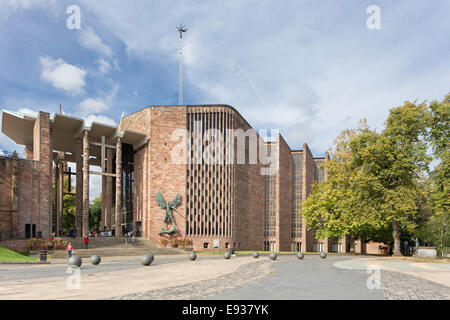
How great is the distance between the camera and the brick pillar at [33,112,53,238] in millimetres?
43219

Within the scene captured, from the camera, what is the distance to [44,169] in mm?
43969

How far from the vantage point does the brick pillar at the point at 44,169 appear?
43219 mm

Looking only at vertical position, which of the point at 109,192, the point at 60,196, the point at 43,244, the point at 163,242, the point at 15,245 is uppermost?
the point at 109,192

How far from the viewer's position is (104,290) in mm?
11570

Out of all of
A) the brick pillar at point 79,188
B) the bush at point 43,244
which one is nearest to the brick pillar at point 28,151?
the brick pillar at point 79,188

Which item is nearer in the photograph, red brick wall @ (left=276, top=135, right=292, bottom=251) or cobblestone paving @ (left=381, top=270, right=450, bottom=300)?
cobblestone paving @ (left=381, top=270, right=450, bottom=300)

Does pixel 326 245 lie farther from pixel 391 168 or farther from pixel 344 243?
pixel 391 168

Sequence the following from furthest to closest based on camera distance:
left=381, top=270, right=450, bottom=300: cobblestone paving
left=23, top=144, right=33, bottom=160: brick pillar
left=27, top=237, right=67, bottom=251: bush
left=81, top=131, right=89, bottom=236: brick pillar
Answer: left=23, top=144, right=33, bottom=160: brick pillar, left=81, top=131, right=89, bottom=236: brick pillar, left=27, top=237, right=67, bottom=251: bush, left=381, top=270, right=450, bottom=300: cobblestone paving

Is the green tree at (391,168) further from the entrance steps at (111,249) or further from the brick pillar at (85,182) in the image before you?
the brick pillar at (85,182)

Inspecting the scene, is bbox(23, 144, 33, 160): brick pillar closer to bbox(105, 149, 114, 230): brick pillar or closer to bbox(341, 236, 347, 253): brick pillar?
bbox(105, 149, 114, 230): brick pillar

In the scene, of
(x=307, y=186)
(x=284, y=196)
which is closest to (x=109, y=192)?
(x=284, y=196)

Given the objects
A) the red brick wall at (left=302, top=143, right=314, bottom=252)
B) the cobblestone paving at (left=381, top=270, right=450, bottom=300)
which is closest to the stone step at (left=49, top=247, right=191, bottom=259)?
the cobblestone paving at (left=381, top=270, right=450, bottom=300)

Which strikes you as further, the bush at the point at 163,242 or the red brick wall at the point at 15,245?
the bush at the point at 163,242
